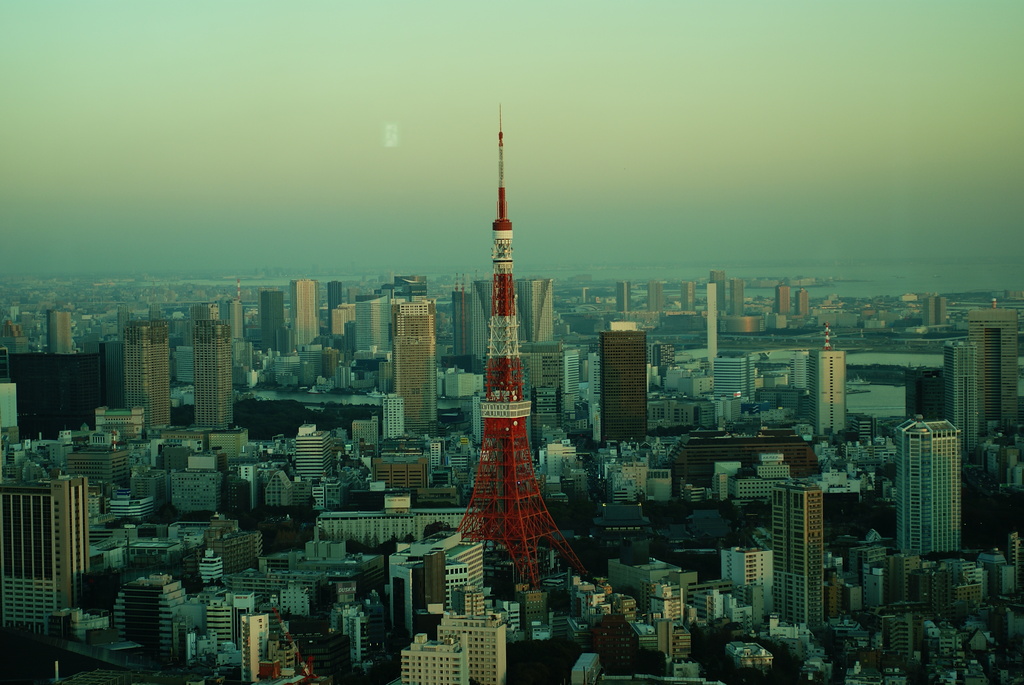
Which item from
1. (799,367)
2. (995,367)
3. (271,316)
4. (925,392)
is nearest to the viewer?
(995,367)

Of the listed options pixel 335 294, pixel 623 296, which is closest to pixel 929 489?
pixel 623 296

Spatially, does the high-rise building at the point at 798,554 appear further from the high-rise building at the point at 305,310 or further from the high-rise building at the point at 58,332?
the high-rise building at the point at 305,310

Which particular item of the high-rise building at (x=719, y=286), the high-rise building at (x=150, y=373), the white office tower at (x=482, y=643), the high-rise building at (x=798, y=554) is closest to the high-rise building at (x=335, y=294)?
the high-rise building at (x=150, y=373)

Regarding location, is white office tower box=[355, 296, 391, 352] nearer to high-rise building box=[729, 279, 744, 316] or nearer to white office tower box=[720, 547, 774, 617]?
high-rise building box=[729, 279, 744, 316]

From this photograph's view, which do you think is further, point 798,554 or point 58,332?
point 58,332

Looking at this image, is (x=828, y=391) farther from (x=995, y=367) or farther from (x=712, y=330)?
(x=995, y=367)

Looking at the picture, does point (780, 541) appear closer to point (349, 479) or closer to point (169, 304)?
point (349, 479)
